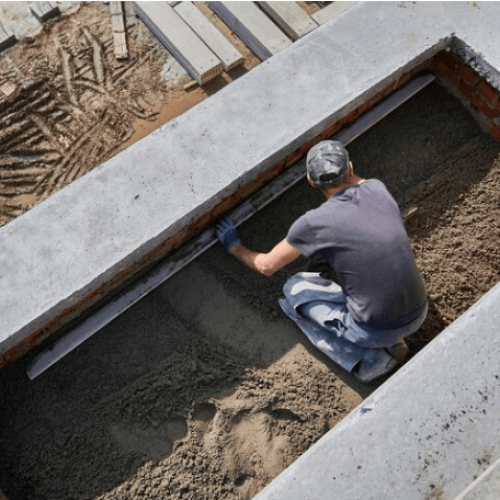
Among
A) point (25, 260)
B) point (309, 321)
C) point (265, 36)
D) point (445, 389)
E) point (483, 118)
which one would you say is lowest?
point (445, 389)

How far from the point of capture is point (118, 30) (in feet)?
18.6

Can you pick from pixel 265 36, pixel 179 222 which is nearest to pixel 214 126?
pixel 179 222

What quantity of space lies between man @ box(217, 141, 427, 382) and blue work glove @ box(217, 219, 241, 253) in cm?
19

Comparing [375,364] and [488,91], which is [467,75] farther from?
[375,364]

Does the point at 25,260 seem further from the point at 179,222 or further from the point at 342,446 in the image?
the point at 342,446

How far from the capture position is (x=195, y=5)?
5.73 metres

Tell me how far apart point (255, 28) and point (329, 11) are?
0.80 m

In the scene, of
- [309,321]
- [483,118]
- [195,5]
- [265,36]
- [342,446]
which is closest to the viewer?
[342,446]

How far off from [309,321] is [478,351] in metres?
1.06

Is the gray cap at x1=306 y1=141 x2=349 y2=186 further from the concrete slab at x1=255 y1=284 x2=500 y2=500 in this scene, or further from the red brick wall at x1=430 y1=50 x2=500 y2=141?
the red brick wall at x1=430 y1=50 x2=500 y2=141

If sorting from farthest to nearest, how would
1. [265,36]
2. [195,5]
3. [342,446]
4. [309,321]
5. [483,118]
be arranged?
[195,5], [265,36], [483,118], [309,321], [342,446]

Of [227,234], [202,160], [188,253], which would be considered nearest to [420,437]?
[227,234]

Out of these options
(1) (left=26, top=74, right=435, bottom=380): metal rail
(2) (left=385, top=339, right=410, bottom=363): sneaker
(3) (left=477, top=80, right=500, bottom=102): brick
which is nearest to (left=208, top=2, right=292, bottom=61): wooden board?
(1) (left=26, top=74, right=435, bottom=380): metal rail

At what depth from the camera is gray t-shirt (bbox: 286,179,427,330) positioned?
3.14 m
